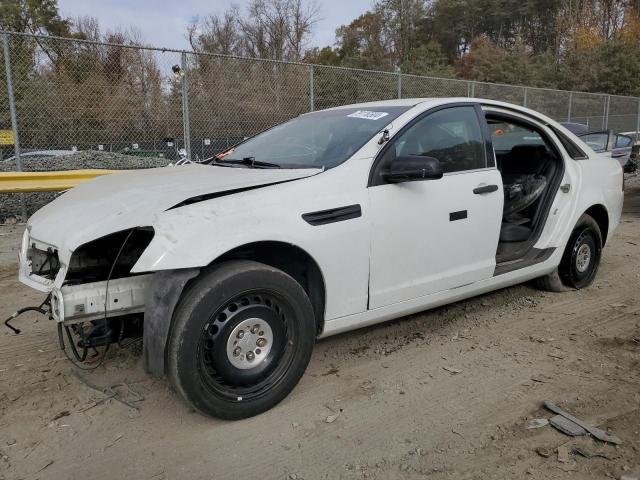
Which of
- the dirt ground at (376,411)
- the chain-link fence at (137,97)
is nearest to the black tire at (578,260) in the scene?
the dirt ground at (376,411)

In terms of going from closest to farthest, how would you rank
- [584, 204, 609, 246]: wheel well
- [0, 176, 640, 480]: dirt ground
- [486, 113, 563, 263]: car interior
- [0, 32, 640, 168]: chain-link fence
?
1. [0, 176, 640, 480]: dirt ground
2. [486, 113, 563, 263]: car interior
3. [584, 204, 609, 246]: wheel well
4. [0, 32, 640, 168]: chain-link fence

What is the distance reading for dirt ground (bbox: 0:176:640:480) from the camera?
2.54 meters

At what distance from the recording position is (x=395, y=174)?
3316 mm

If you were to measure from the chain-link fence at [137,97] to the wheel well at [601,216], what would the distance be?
4778mm

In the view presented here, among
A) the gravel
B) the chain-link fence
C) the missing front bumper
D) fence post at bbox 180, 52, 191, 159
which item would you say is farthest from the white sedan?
the gravel

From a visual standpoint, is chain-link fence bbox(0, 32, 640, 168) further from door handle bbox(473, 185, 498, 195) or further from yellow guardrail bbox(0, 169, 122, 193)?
door handle bbox(473, 185, 498, 195)

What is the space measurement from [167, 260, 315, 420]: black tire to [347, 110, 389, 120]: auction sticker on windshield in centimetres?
145

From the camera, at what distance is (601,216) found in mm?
5180

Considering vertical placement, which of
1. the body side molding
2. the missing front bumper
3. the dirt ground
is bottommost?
the dirt ground

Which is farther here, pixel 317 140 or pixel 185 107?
pixel 185 107

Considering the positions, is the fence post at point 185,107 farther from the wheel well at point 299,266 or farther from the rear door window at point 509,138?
the wheel well at point 299,266

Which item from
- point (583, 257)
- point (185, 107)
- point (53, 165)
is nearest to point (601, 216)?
point (583, 257)

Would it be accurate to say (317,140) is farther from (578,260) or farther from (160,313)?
(578,260)

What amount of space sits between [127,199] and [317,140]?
1.40 m
